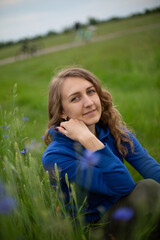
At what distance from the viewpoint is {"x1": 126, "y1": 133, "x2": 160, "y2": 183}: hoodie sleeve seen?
5.88ft

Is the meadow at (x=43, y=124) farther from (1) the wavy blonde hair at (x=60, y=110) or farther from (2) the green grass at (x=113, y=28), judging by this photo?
(2) the green grass at (x=113, y=28)

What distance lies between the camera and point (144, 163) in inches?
73.5

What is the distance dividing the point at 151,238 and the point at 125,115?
102 inches

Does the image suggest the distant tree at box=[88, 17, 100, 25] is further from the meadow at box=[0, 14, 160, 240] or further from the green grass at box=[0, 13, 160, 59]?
the meadow at box=[0, 14, 160, 240]

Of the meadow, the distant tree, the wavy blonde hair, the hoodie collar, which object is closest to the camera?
the meadow

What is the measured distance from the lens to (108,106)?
2.20 m

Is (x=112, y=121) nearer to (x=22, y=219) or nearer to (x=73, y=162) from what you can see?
(x=73, y=162)

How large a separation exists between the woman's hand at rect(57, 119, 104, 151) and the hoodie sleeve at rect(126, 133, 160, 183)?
569mm

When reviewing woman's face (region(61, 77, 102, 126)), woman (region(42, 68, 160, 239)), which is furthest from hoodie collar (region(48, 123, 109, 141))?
woman's face (region(61, 77, 102, 126))

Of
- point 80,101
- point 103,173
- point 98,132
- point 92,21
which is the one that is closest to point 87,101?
point 80,101

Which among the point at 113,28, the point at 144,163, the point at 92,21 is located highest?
the point at 92,21

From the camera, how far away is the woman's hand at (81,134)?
150 cm

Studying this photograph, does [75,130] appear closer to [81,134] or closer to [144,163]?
[81,134]

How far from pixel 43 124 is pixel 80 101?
2286mm
